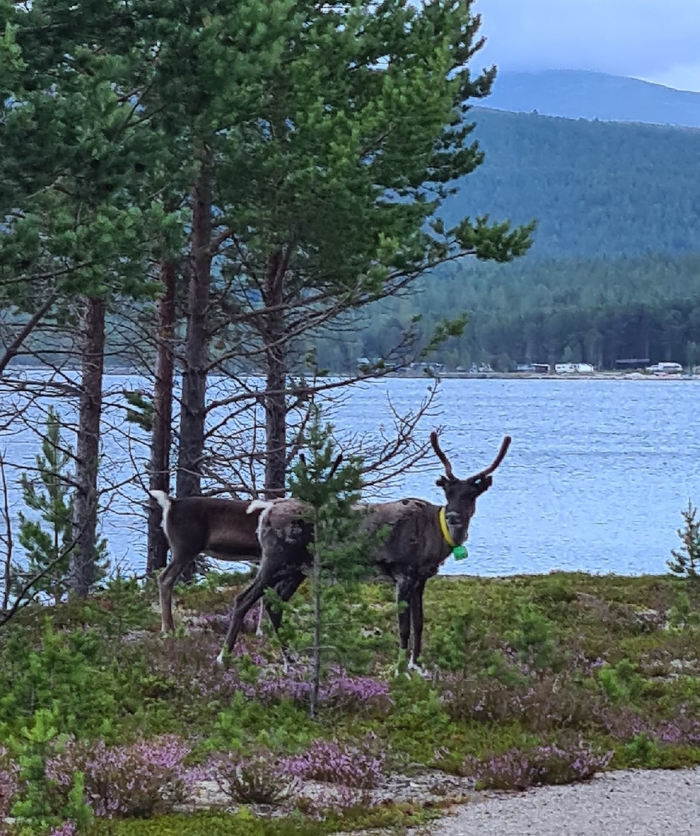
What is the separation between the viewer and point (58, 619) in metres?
14.4

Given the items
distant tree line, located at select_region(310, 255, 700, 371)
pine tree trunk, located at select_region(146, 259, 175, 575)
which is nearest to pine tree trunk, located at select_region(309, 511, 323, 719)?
pine tree trunk, located at select_region(146, 259, 175, 575)

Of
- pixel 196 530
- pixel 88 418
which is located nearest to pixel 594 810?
pixel 196 530

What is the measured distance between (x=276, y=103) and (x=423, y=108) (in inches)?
71.1

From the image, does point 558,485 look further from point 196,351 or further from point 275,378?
point 196,351

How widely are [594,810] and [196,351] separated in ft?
34.8

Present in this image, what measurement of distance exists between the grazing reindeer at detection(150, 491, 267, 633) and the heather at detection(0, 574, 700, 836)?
73 cm

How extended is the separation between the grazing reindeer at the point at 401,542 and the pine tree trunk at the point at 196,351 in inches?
184

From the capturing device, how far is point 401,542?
12766mm

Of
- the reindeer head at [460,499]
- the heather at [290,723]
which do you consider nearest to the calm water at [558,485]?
the reindeer head at [460,499]

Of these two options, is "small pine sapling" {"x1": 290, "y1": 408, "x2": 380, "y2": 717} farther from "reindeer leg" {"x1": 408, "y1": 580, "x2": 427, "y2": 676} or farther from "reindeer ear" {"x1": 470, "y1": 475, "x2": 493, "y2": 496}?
"reindeer ear" {"x1": 470, "y1": 475, "x2": 493, "y2": 496}

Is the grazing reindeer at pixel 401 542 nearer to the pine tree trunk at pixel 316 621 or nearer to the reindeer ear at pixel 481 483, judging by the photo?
the reindeer ear at pixel 481 483

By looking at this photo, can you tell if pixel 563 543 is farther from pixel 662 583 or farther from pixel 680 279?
pixel 680 279

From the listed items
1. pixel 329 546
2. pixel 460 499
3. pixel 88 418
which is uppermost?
pixel 88 418

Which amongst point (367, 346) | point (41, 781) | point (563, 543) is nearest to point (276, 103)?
point (41, 781)
